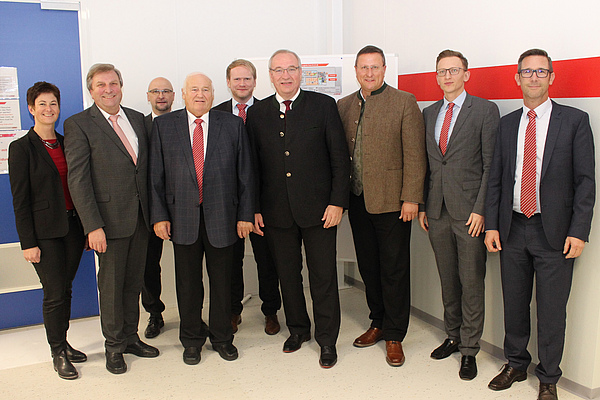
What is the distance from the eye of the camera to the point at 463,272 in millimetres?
3012

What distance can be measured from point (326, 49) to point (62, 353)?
3.22 meters

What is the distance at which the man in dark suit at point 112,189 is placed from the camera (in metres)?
2.86

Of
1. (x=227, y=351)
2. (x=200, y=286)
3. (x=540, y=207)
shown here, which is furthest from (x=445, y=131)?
(x=227, y=351)

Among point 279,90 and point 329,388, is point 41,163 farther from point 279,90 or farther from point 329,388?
point 329,388

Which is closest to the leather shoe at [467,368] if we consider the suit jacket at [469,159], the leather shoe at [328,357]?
the leather shoe at [328,357]

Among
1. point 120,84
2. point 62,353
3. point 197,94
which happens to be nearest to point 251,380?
point 62,353

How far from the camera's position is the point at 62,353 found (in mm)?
3117

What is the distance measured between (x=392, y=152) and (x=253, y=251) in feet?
4.15

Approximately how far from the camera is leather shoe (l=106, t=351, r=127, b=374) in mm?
3111

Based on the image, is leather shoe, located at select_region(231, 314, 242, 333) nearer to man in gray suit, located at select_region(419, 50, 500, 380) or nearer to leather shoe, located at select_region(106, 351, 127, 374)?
leather shoe, located at select_region(106, 351, 127, 374)

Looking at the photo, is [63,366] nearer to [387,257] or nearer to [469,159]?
[387,257]

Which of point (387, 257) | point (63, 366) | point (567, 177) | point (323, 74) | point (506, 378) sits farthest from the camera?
point (323, 74)

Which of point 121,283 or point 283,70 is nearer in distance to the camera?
point 283,70

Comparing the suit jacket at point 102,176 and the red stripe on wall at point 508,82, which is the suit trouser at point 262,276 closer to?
the suit jacket at point 102,176
